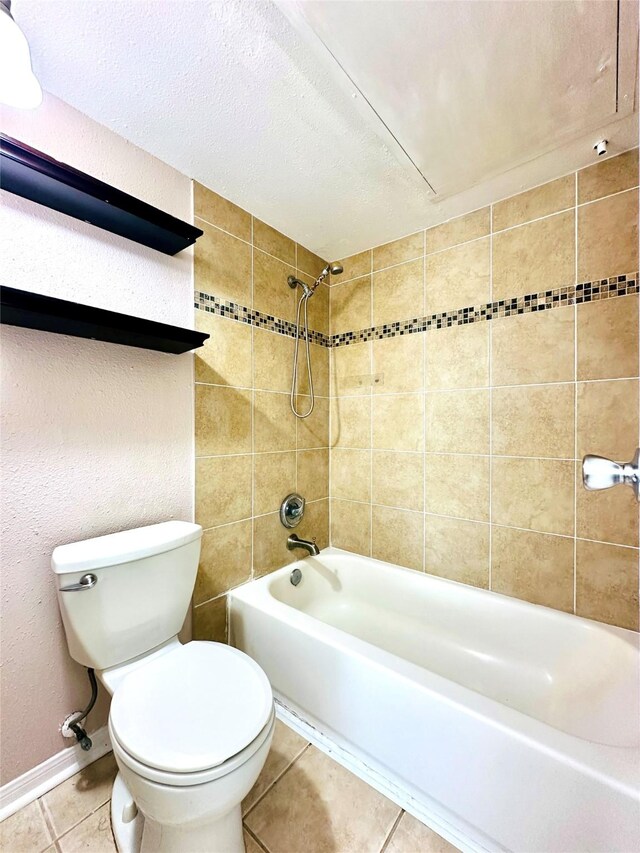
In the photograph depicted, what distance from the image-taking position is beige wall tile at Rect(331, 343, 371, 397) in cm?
195

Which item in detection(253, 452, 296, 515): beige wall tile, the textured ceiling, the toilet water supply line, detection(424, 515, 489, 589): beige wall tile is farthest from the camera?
detection(253, 452, 296, 515): beige wall tile

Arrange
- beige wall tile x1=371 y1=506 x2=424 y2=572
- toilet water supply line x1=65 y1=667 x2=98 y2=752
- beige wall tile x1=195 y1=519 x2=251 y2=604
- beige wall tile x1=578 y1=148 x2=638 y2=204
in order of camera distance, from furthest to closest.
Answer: beige wall tile x1=371 y1=506 x2=424 y2=572 → beige wall tile x1=195 y1=519 x2=251 y2=604 → beige wall tile x1=578 y1=148 x2=638 y2=204 → toilet water supply line x1=65 y1=667 x2=98 y2=752

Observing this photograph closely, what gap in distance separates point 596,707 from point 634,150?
194 cm

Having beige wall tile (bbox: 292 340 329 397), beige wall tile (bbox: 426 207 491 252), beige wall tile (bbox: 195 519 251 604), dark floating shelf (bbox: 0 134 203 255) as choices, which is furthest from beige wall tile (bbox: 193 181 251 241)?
beige wall tile (bbox: 195 519 251 604)

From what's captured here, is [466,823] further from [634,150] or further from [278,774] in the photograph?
[634,150]

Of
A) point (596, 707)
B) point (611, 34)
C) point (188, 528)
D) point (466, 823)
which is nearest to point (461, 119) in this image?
point (611, 34)

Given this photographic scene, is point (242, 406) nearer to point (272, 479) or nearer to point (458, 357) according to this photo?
point (272, 479)

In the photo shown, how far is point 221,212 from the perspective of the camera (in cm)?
151

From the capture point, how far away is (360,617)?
180 cm

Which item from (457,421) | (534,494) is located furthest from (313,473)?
(534,494)

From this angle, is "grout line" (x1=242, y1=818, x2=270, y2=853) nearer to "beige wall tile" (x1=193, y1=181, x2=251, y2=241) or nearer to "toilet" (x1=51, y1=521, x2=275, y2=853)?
"toilet" (x1=51, y1=521, x2=275, y2=853)

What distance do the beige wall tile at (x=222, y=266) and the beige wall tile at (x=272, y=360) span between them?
188 mm

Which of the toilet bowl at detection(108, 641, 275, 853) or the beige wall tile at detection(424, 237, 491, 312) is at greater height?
the beige wall tile at detection(424, 237, 491, 312)

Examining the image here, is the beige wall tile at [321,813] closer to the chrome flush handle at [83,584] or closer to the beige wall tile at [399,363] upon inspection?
the chrome flush handle at [83,584]
